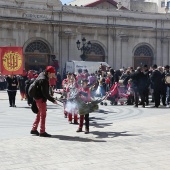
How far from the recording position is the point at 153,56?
4234 centimetres

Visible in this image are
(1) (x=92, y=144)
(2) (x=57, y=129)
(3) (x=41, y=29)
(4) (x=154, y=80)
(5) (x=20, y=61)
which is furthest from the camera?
(3) (x=41, y=29)

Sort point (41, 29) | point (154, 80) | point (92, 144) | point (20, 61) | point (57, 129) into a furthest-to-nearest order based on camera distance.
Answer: point (41, 29) < point (20, 61) < point (154, 80) < point (57, 129) < point (92, 144)

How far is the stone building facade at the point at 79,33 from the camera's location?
3559 cm

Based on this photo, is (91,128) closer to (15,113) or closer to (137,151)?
(137,151)

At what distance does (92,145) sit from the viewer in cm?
915

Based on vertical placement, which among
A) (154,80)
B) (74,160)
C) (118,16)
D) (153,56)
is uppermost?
(118,16)

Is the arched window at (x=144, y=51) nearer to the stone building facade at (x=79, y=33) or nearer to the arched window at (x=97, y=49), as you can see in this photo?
the stone building facade at (x=79, y=33)

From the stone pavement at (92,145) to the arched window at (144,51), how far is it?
28.6 meters

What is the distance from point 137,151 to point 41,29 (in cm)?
2926

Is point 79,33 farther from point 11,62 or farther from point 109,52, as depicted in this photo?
point 11,62

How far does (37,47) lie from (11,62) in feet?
52.7

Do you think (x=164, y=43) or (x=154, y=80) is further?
(x=164, y=43)

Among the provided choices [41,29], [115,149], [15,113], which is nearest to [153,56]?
[41,29]

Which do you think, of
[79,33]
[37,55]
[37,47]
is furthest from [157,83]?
[79,33]
